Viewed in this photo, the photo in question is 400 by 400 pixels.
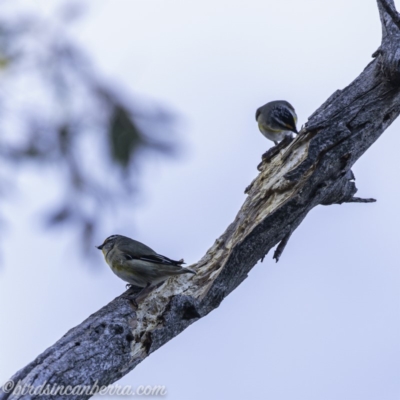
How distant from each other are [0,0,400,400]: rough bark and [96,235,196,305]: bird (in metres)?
0.14

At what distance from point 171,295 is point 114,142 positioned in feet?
6.23

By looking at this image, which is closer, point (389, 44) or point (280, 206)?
point (280, 206)

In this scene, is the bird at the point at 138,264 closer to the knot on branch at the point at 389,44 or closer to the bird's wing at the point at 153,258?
the bird's wing at the point at 153,258

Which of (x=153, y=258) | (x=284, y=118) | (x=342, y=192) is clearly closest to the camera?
(x=342, y=192)

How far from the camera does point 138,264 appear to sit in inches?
246

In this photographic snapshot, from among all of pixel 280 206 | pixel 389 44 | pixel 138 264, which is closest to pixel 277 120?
pixel 138 264

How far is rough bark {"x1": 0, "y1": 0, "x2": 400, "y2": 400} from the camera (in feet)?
16.2

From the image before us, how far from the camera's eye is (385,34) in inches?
216

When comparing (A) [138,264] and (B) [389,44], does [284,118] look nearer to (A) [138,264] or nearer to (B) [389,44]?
(A) [138,264]

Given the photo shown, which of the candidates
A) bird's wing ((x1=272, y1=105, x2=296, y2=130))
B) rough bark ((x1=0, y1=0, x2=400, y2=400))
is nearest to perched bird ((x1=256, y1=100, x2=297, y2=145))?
bird's wing ((x1=272, y1=105, x2=296, y2=130))

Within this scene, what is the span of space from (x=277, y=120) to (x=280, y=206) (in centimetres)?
419

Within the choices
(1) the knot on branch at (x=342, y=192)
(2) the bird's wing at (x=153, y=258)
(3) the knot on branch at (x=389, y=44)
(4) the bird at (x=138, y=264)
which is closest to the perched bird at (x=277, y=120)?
(4) the bird at (x=138, y=264)

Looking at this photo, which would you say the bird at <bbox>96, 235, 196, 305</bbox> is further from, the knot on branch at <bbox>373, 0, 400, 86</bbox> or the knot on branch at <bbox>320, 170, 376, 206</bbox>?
the knot on branch at <bbox>373, 0, 400, 86</bbox>

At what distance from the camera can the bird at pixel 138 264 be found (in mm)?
5746
